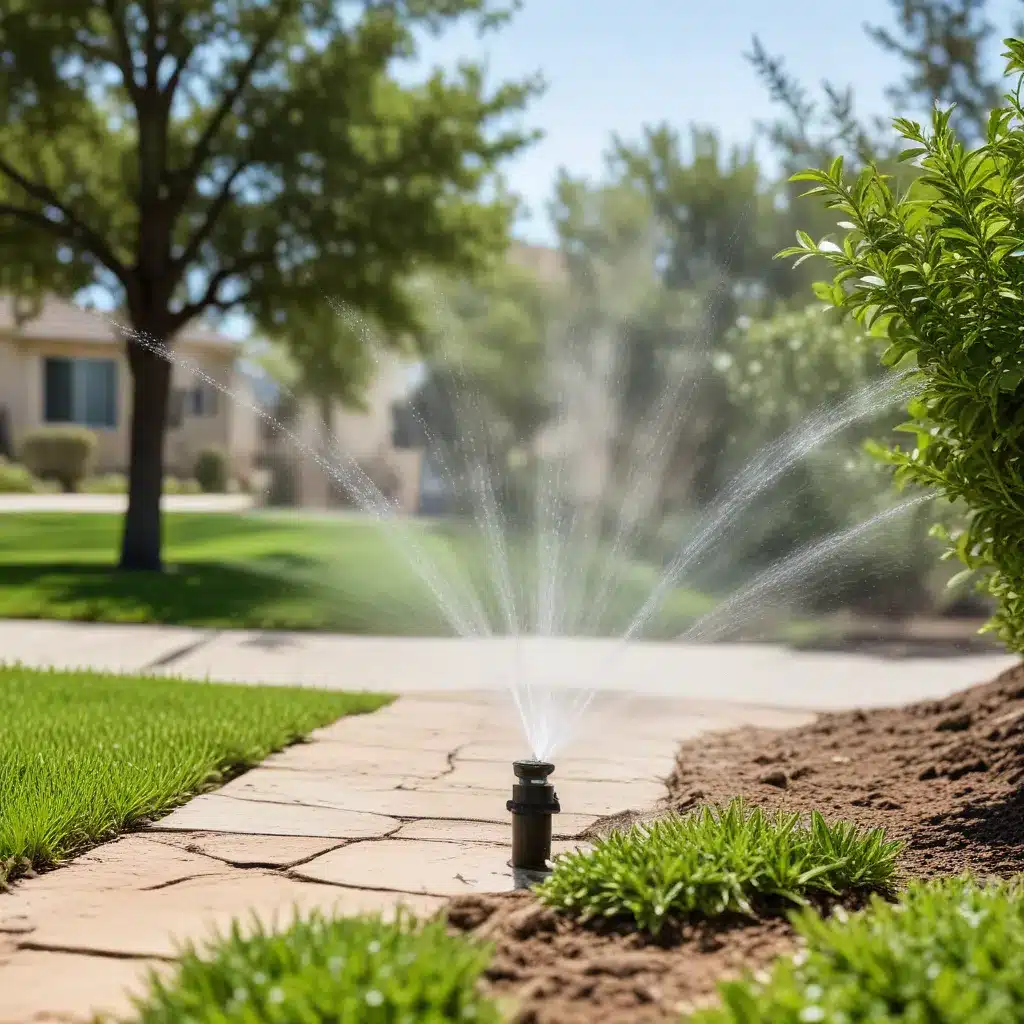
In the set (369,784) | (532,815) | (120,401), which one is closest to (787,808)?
(532,815)

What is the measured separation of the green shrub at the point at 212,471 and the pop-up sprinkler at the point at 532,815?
2427cm

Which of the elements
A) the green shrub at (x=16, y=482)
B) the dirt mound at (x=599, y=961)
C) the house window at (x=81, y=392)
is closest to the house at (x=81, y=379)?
the house window at (x=81, y=392)

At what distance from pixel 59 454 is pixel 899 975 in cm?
2356

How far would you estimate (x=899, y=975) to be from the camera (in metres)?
2.06

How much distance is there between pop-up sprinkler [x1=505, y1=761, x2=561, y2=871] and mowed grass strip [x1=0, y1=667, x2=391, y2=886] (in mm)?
1192

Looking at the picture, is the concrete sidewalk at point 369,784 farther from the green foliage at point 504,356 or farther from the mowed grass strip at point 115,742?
the green foliage at point 504,356

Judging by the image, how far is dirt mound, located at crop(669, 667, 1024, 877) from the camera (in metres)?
3.56

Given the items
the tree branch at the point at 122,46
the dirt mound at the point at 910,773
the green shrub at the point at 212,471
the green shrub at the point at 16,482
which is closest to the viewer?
the dirt mound at the point at 910,773

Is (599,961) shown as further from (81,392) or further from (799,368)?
(81,392)

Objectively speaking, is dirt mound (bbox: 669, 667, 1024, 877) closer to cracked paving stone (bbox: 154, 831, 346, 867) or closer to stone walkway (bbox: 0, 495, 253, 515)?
cracked paving stone (bbox: 154, 831, 346, 867)

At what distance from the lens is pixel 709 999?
229cm

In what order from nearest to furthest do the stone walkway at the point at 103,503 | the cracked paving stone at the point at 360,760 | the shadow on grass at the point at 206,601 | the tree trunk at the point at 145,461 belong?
the cracked paving stone at the point at 360,760 → the shadow on grass at the point at 206,601 → the tree trunk at the point at 145,461 → the stone walkway at the point at 103,503

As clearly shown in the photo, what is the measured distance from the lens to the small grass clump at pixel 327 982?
78.1 inches

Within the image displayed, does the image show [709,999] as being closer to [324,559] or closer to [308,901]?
[308,901]
